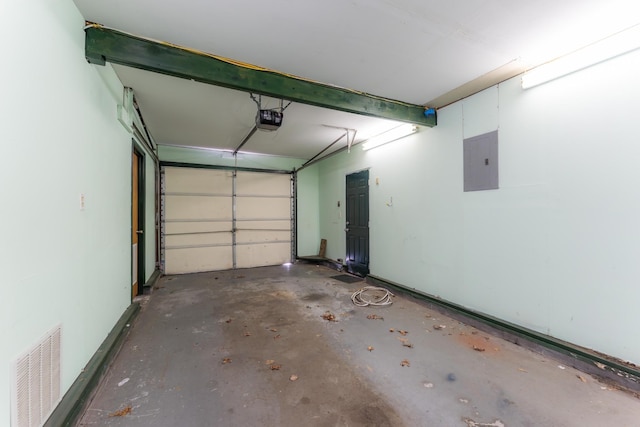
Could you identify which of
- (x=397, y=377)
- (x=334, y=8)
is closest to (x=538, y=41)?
(x=334, y=8)

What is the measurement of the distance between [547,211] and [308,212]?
5.68 metres

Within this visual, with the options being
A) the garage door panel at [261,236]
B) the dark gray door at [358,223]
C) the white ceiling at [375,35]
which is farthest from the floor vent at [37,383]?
the garage door panel at [261,236]

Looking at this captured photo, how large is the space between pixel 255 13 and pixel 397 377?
10.4 feet

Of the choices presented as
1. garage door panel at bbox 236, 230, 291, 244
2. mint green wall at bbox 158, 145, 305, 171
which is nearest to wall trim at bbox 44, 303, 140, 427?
garage door panel at bbox 236, 230, 291, 244

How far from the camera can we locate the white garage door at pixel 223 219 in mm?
6203

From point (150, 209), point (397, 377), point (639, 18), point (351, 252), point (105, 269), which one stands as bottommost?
point (397, 377)

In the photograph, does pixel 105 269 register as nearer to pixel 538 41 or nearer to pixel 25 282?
pixel 25 282

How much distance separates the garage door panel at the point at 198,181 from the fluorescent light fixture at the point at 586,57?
20.0 ft

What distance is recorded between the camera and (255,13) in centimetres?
203

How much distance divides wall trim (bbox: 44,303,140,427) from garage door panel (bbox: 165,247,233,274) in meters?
3.49

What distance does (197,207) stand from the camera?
644cm

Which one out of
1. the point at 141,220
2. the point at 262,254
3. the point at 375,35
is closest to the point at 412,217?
the point at 375,35

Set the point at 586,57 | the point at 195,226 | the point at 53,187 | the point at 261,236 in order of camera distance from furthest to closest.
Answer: the point at 261,236 → the point at 195,226 → the point at 586,57 → the point at 53,187

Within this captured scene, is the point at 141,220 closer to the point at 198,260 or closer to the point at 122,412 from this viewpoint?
the point at 198,260
